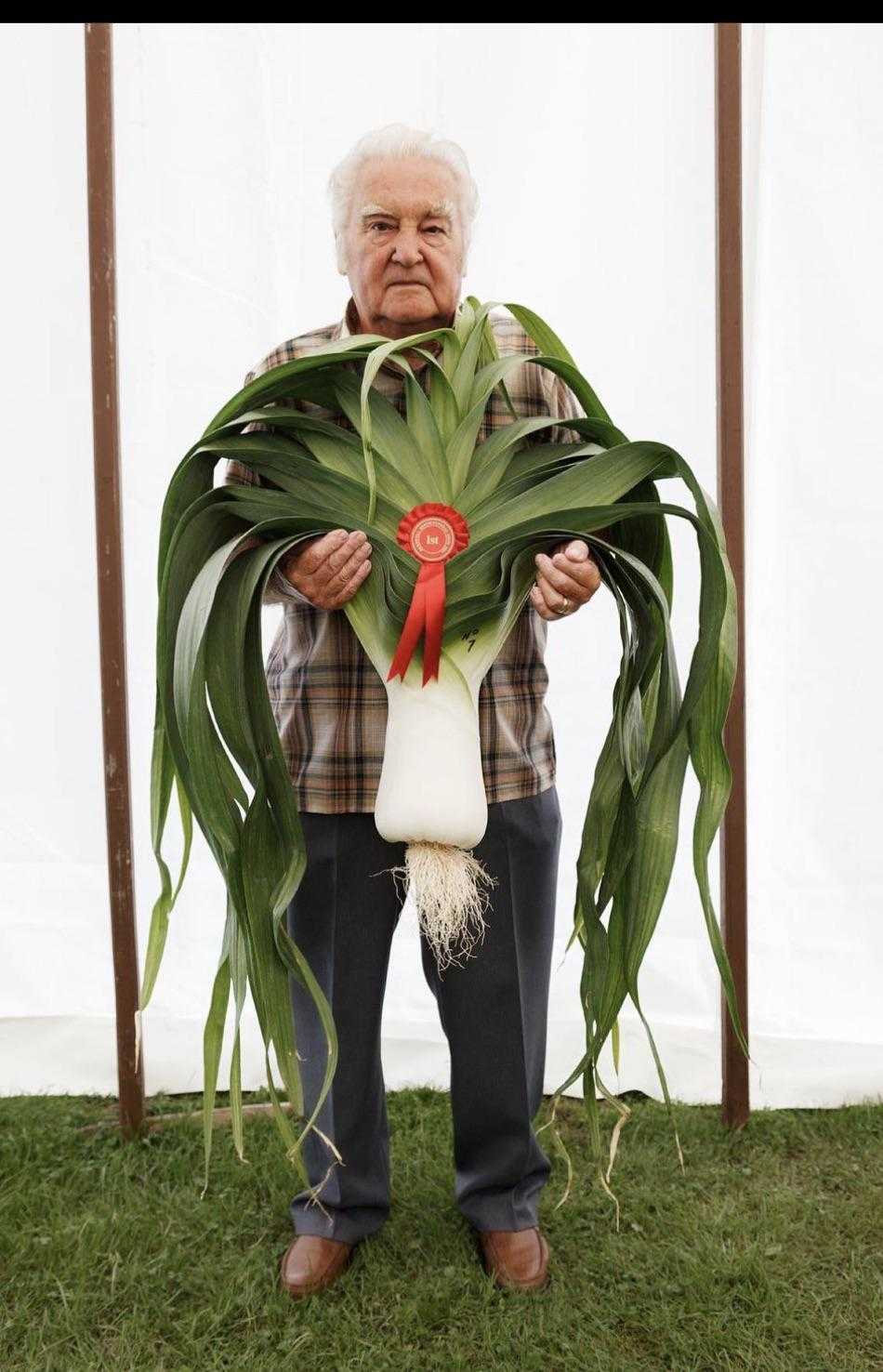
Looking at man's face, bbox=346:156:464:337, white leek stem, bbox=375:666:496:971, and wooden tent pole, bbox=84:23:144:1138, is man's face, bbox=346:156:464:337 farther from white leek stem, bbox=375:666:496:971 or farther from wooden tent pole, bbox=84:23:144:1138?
wooden tent pole, bbox=84:23:144:1138

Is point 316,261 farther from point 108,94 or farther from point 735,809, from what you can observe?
Answer: point 735,809

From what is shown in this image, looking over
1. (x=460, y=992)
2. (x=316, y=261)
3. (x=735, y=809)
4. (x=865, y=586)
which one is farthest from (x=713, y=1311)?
(x=316, y=261)

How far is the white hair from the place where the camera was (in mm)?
1399

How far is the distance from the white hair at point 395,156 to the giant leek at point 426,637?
149 millimetres

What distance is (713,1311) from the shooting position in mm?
1536

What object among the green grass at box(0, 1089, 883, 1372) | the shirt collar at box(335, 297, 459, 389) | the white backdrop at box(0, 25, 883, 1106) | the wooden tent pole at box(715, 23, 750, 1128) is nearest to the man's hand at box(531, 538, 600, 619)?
the shirt collar at box(335, 297, 459, 389)

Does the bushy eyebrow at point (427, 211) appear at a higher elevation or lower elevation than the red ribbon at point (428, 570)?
higher

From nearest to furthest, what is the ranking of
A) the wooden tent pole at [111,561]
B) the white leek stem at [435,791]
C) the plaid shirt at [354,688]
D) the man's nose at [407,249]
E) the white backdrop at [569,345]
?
the white leek stem at [435,791] → the man's nose at [407,249] → the plaid shirt at [354,688] → the wooden tent pole at [111,561] → the white backdrop at [569,345]

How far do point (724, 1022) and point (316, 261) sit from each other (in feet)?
5.01

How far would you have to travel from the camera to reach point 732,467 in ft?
6.15

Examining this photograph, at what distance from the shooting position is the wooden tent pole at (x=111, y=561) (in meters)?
1.80

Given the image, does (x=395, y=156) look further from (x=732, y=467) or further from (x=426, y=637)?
(x=732, y=467)

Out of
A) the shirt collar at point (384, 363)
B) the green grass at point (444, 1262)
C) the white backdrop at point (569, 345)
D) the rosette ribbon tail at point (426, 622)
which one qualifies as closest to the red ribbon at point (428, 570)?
the rosette ribbon tail at point (426, 622)

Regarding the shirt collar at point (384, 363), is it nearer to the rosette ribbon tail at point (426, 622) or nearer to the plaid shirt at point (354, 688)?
the plaid shirt at point (354, 688)
